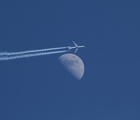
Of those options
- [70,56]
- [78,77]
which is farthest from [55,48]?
[78,77]

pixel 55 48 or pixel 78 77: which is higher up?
pixel 55 48

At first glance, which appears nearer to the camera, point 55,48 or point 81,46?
point 55,48

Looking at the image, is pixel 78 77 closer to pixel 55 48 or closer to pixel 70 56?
pixel 70 56

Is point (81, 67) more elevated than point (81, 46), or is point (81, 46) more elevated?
point (81, 46)

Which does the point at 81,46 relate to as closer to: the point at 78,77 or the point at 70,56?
the point at 70,56

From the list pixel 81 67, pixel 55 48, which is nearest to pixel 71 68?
pixel 81 67

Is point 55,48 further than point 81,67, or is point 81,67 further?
point 81,67

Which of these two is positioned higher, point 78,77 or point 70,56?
point 70,56

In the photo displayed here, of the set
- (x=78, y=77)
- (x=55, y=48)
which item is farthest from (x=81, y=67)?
(x=55, y=48)
